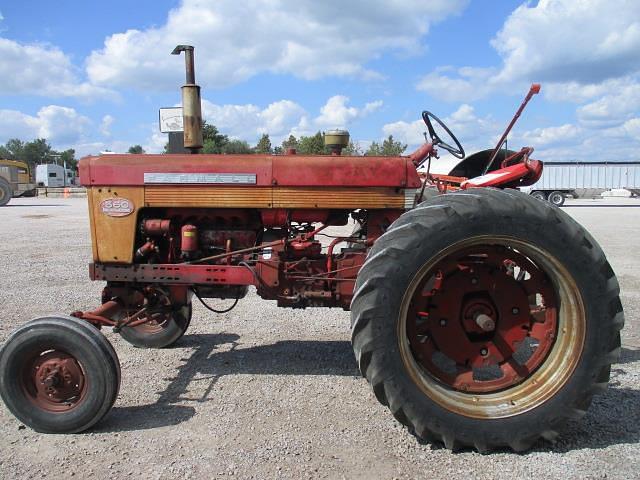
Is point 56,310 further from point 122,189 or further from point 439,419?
point 439,419

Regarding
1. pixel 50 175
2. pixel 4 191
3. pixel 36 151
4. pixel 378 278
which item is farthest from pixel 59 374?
pixel 36 151

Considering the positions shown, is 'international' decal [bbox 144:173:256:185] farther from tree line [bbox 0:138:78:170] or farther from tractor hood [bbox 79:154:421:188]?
tree line [bbox 0:138:78:170]

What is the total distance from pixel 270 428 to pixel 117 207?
1867mm

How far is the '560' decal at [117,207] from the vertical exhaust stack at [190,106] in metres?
0.63

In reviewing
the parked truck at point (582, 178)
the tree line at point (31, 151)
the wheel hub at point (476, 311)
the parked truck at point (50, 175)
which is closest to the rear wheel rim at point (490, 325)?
the wheel hub at point (476, 311)

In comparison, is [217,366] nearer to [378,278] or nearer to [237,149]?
[378,278]

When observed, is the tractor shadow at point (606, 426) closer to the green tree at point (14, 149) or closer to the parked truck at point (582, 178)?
the parked truck at point (582, 178)

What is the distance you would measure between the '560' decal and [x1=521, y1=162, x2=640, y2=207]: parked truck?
3147 centimetres

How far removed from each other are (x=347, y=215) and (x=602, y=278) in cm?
171

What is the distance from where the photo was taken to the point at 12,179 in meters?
27.9

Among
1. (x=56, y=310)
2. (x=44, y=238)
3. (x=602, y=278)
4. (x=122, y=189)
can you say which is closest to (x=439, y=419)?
(x=602, y=278)

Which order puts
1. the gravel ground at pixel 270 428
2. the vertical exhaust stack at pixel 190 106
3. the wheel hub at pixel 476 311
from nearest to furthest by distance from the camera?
the gravel ground at pixel 270 428 < the wheel hub at pixel 476 311 < the vertical exhaust stack at pixel 190 106

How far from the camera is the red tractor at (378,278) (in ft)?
9.27

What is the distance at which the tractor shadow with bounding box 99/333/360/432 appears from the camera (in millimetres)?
3328
